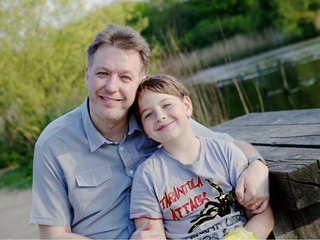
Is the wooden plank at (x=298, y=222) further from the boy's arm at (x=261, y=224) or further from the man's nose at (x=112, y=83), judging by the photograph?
the man's nose at (x=112, y=83)

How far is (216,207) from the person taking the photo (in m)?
1.65

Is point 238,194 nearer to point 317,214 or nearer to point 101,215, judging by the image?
point 317,214

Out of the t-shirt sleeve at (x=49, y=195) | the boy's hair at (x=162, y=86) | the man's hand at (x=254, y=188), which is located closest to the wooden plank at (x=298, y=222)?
the man's hand at (x=254, y=188)

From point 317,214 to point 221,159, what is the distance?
490 mm

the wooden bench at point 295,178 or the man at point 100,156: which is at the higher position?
the man at point 100,156

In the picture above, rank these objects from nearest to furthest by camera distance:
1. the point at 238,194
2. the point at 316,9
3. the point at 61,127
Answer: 1. the point at 238,194
2. the point at 61,127
3. the point at 316,9

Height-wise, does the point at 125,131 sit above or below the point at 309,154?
above

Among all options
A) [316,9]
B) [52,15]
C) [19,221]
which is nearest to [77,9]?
[52,15]

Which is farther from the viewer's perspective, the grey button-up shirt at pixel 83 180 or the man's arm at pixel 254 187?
the grey button-up shirt at pixel 83 180

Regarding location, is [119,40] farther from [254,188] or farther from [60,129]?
[254,188]

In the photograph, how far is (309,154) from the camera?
5.44ft

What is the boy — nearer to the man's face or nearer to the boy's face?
the boy's face

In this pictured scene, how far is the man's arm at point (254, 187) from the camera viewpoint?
1595 millimetres

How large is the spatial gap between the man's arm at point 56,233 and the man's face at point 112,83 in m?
0.51
